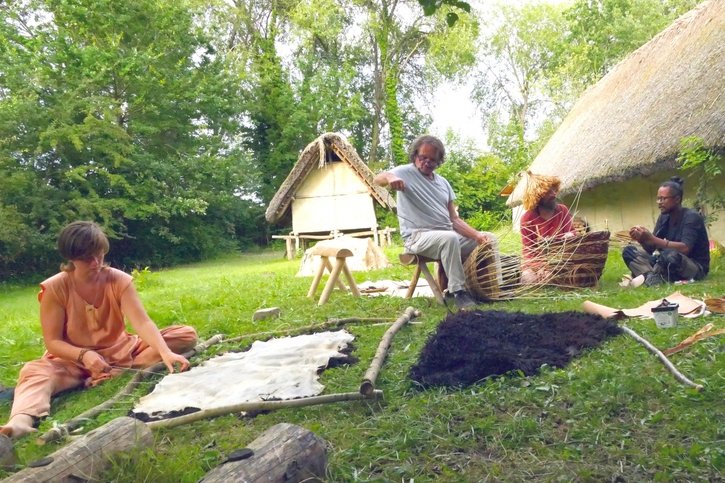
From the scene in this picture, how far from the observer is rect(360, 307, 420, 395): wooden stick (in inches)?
109

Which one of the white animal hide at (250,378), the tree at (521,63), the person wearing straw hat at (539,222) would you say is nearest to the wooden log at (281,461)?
the white animal hide at (250,378)

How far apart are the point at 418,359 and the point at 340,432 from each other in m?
0.95

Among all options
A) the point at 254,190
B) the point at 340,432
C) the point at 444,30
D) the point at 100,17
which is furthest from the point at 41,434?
the point at 444,30

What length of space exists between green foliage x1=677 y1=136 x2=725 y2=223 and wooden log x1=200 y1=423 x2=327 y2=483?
21.0 ft

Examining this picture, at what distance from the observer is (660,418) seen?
2.29m

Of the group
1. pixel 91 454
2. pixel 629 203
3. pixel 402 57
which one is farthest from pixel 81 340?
pixel 402 57

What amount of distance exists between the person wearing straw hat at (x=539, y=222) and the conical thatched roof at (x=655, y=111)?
5.80 ft

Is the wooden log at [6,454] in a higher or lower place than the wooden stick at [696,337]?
lower

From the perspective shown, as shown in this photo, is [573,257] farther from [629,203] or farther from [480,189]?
[480,189]

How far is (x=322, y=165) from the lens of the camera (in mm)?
17641

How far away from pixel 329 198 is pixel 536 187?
12.8 metres

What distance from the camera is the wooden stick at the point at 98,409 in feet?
8.70

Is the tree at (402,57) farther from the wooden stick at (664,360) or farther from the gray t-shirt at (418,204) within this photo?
the wooden stick at (664,360)

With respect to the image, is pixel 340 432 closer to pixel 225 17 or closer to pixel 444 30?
pixel 444 30
